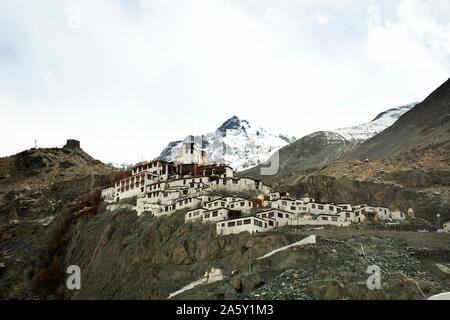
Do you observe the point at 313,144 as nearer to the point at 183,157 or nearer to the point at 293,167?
the point at 293,167

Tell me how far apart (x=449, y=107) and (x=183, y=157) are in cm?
8085

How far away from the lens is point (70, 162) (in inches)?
4729

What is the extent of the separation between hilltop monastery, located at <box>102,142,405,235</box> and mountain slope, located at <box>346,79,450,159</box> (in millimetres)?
51851

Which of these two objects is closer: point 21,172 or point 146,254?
point 146,254

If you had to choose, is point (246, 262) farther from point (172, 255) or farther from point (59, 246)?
point (59, 246)

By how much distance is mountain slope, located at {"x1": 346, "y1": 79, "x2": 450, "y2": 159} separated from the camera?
382 feet

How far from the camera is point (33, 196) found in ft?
332

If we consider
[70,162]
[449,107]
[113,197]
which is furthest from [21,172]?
[449,107]

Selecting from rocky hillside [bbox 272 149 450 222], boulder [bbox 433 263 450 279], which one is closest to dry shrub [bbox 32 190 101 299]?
rocky hillside [bbox 272 149 450 222]

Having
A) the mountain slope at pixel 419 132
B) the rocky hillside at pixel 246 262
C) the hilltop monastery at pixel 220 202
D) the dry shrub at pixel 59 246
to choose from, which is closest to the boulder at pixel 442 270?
the rocky hillside at pixel 246 262

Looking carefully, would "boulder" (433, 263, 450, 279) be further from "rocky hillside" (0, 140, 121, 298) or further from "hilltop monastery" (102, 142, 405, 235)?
"rocky hillside" (0, 140, 121, 298)

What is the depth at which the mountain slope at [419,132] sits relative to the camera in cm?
11656

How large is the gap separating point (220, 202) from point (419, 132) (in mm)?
82340
